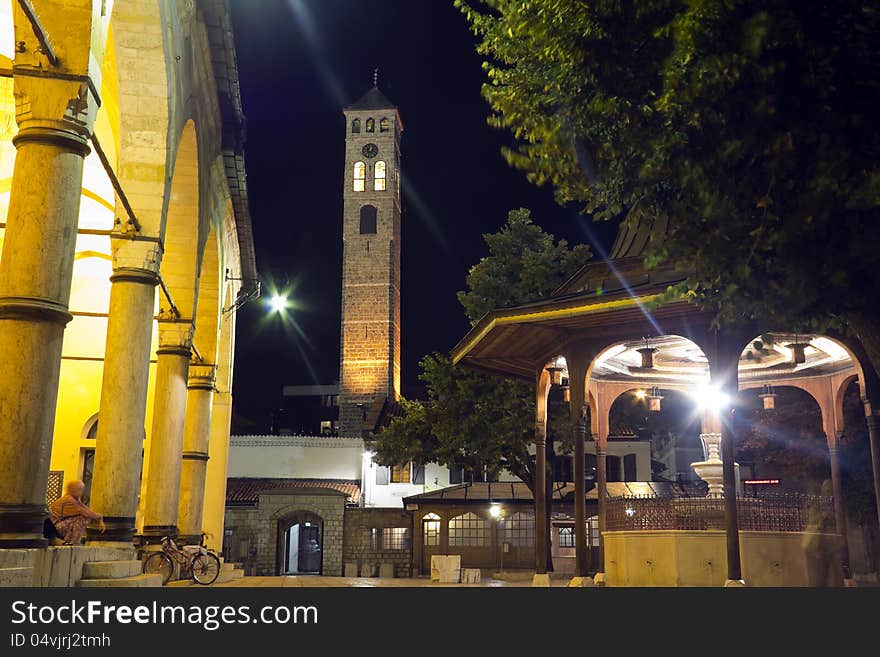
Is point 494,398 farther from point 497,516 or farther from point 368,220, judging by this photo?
point 368,220

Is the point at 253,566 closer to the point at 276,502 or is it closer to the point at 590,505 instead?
the point at 276,502

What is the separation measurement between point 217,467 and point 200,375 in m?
4.60

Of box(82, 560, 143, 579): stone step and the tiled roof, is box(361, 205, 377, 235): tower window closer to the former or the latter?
the tiled roof

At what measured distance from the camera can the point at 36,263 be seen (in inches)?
252

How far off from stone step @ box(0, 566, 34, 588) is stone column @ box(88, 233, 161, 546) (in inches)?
142

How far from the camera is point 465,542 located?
1328 inches

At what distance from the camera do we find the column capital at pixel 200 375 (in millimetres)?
16688

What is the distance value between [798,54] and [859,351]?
7.54 m

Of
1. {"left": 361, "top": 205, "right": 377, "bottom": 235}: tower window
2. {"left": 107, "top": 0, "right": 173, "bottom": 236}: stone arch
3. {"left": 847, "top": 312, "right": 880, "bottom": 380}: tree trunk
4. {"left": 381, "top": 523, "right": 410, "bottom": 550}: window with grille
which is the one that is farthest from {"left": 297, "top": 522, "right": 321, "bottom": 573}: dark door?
{"left": 847, "top": 312, "right": 880, "bottom": 380}: tree trunk

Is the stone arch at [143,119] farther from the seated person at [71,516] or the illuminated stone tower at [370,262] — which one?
the illuminated stone tower at [370,262]

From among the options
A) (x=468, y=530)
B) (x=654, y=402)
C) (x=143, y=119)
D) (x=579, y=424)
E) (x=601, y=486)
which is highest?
(x=143, y=119)

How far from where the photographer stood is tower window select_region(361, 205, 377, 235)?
56094mm

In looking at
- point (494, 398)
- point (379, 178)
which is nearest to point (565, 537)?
point (494, 398)
